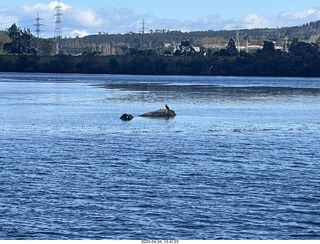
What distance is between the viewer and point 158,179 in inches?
1964

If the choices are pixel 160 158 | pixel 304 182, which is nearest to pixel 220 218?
pixel 304 182

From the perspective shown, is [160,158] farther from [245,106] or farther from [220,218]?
[245,106]

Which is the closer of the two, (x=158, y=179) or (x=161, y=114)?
(x=158, y=179)

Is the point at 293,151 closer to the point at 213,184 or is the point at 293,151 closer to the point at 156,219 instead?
the point at 213,184

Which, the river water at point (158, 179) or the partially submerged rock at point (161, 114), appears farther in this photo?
the partially submerged rock at point (161, 114)

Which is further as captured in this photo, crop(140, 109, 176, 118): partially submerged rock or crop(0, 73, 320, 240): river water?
crop(140, 109, 176, 118): partially submerged rock

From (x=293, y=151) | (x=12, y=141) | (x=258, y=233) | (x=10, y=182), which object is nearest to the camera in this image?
(x=258, y=233)

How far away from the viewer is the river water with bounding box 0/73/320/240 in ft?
121

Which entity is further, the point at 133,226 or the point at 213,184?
the point at 213,184

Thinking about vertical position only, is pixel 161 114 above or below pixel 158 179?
below

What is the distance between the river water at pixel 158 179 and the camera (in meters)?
36.8

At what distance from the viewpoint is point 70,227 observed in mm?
36406

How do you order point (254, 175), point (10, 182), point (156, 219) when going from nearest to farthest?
point (156, 219) → point (10, 182) → point (254, 175)

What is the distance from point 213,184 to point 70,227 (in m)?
15.1
